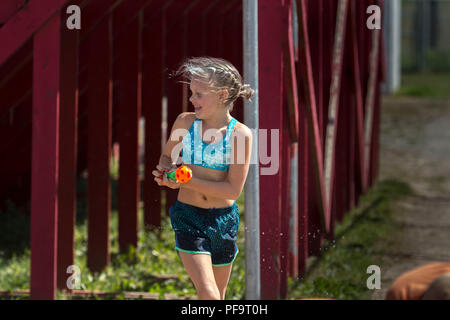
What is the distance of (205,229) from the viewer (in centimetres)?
289

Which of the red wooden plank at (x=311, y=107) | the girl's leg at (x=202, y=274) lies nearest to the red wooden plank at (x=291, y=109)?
the red wooden plank at (x=311, y=107)

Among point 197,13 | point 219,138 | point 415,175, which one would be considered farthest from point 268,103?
point 415,175

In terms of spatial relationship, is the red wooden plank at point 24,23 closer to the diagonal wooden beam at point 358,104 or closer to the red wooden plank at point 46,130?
the red wooden plank at point 46,130

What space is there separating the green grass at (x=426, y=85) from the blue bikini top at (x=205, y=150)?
61.9ft

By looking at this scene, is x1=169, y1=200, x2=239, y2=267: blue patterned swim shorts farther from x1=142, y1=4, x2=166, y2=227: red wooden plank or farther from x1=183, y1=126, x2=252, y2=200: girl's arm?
x1=142, y1=4, x2=166, y2=227: red wooden plank

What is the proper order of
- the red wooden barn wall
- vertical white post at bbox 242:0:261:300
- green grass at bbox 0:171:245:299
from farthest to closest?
green grass at bbox 0:171:245:299
the red wooden barn wall
vertical white post at bbox 242:0:261:300

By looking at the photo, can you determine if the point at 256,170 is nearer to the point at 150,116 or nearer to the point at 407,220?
the point at 150,116

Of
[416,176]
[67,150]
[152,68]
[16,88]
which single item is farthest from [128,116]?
[416,176]

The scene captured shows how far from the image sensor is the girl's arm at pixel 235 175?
277cm

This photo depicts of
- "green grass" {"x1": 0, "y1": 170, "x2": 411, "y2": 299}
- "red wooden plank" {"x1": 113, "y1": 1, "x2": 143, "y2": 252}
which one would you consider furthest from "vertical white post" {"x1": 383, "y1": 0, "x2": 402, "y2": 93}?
"red wooden plank" {"x1": 113, "y1": 1, "x2": 143, "y2": 252}

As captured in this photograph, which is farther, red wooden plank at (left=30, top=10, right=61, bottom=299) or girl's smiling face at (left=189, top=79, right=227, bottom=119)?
red wooden plank at (left=30, top=10, right=61, bottom=299)

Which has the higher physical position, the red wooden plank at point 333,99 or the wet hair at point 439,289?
the red wooden plank at point 333,99

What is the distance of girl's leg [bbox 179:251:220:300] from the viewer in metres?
2.83

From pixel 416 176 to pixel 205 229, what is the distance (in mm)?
10323
